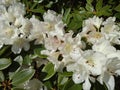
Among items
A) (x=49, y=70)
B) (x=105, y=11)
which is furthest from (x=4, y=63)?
(x=105, y=11)

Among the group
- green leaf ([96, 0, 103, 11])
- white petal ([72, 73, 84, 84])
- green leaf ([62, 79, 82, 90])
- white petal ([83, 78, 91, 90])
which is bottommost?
green leaf ([62, 79, 82, 90])

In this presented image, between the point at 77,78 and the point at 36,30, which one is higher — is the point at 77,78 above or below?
below

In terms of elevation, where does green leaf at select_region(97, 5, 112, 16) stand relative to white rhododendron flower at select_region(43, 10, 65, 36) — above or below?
below

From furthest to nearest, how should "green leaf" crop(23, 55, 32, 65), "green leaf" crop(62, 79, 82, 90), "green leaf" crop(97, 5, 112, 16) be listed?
1. "green leaf" crop(97, 5, 112, 16)
2. "green leaf" crop(23, 55, 32, 65)
3. "green leaf" crop(62, 79, 82, 90)

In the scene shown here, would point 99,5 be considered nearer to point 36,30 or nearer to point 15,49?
point 36,30

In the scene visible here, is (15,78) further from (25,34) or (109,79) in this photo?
(109,79)

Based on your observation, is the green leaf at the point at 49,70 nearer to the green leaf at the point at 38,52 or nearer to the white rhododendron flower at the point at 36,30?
the green leaf at the point at 38,52

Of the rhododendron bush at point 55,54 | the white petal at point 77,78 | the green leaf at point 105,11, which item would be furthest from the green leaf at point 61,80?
the green leaf at point 105,11

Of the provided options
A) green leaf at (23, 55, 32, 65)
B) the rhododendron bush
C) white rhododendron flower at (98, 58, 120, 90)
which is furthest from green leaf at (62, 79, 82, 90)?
green leaf at (23, 55, 32, 65)

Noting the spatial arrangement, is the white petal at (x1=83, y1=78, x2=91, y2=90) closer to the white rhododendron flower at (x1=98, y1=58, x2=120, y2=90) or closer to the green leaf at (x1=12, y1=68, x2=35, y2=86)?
the white rhododendron flower at (x1=98, y1=58, x2=120, y2=90)
